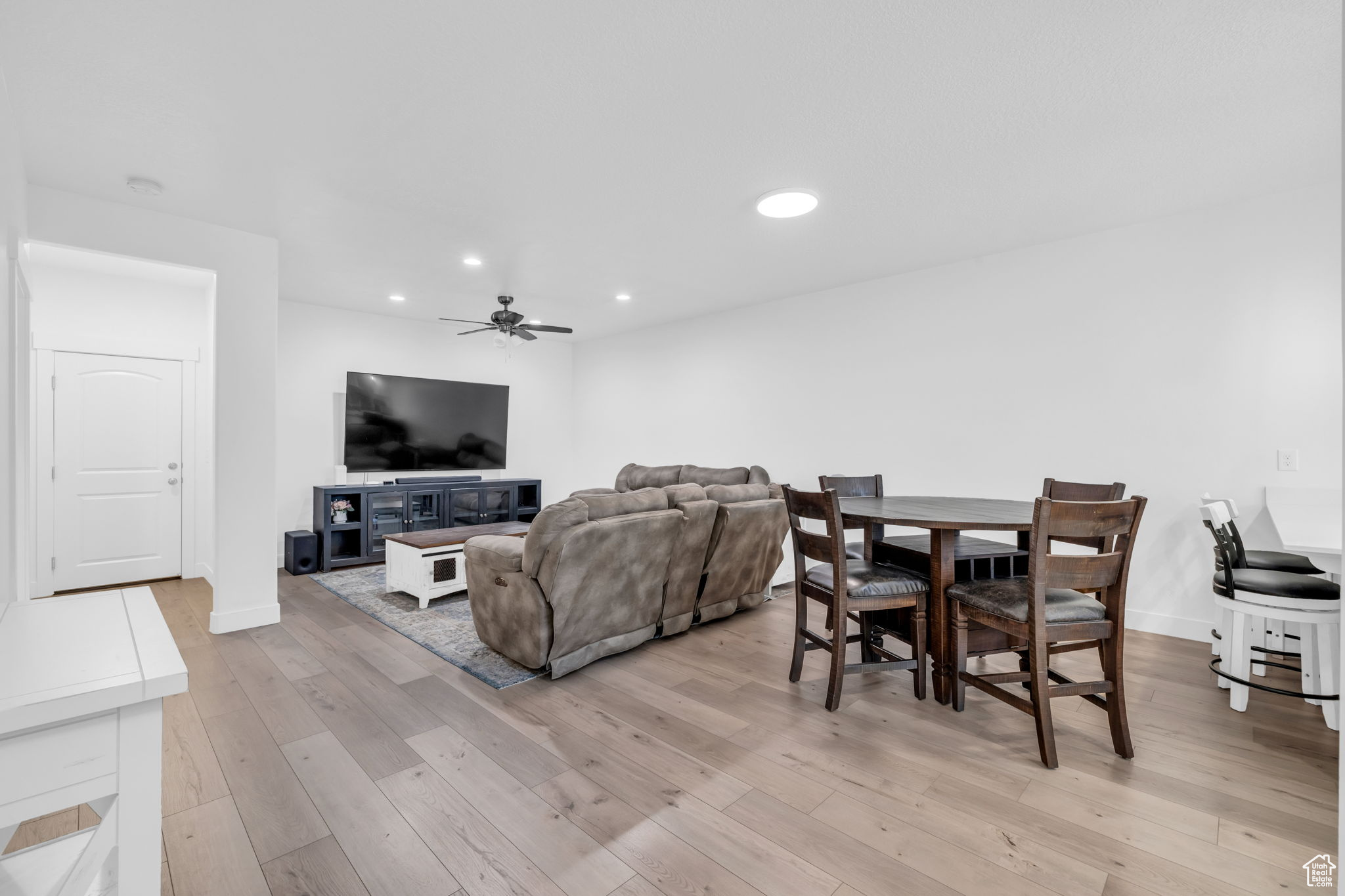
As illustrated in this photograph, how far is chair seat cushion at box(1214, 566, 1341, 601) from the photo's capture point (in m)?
2.26

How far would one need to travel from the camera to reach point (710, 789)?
1966 millimetres

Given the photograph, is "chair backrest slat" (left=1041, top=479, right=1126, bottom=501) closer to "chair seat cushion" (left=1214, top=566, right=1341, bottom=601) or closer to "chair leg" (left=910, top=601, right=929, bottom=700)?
"chair seat cushion" (left=1214, top=566, right=1341, bottom=601)

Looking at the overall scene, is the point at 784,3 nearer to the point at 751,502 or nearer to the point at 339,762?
the point at 751,502

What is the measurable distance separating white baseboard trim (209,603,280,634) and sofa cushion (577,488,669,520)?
2.38m

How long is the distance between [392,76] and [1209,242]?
4387mm

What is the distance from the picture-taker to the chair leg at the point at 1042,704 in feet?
6.82

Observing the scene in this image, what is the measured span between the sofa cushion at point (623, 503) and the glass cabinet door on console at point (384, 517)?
346 cm

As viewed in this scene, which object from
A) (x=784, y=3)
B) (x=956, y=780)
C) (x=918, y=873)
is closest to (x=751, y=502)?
(x=956, y=780)

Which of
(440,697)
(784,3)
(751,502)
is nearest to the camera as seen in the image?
(784,3)

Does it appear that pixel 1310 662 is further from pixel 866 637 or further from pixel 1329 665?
pixel 866 637

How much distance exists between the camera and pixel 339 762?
6.93 feet

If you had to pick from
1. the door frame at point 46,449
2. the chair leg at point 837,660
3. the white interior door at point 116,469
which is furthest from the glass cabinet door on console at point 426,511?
the chair leg at point 837,660

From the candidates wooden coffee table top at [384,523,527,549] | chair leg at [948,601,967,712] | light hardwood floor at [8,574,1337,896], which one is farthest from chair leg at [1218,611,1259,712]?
wooden coffee table top at [384,523,527,549]

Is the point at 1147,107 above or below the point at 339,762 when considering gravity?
above
